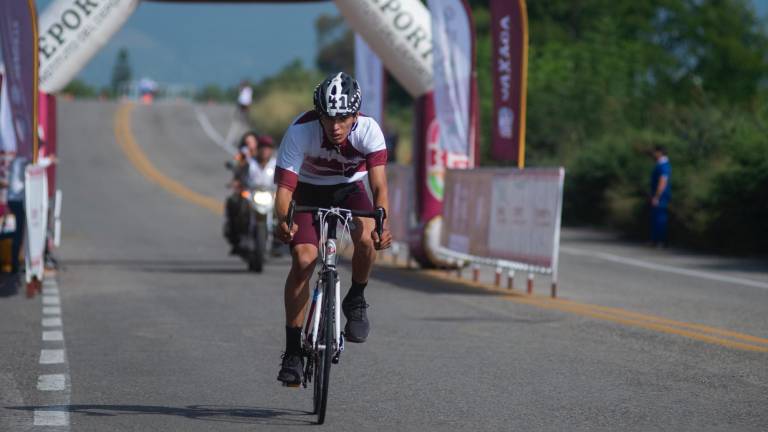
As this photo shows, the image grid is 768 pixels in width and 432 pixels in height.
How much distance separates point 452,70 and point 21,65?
18.6 feet

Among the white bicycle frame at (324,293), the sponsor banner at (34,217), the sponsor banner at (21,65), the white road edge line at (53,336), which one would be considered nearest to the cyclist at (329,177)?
the white bicycle frame at (324,293)

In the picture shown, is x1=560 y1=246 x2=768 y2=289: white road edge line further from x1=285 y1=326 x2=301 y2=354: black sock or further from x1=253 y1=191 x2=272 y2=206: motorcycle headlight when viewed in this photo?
x1=285 y1=326 x2=301 y2=354: black sock

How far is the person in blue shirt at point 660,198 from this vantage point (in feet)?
83.5

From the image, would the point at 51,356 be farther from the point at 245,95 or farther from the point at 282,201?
the point at 245,95

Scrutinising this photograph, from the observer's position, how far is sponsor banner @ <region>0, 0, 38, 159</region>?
1605 centimetres

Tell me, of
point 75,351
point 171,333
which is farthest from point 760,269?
point 75,351

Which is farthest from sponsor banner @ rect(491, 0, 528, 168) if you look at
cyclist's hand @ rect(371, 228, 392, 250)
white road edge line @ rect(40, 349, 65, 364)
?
cyclist's hand @ rect(371, 228, 392, 250)

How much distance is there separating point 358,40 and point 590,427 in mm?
17728

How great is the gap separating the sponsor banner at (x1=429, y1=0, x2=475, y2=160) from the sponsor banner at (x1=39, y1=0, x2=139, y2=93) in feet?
13.7

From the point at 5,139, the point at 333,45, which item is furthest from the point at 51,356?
the point at 333,45

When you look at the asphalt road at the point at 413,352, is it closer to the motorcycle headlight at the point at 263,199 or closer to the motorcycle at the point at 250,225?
the motorcycle at the point at 250,225

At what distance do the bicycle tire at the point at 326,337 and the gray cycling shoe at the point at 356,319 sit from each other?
35 centimetres

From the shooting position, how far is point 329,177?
8.55 metres

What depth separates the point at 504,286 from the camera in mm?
17891
